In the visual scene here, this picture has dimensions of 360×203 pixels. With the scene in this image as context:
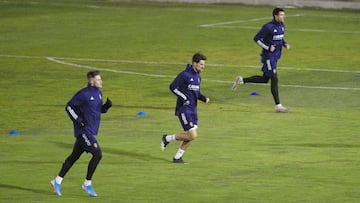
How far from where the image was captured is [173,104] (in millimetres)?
32906

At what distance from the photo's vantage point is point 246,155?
2506cm

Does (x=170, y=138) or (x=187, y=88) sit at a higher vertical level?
(x=187, y=88)

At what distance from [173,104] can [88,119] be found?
1213 cm

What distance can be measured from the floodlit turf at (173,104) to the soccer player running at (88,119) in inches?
17.8

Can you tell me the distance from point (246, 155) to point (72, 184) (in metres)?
4.45

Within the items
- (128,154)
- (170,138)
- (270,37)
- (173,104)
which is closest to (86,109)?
(170,138)

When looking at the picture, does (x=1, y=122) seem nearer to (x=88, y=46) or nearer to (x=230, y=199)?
(x=230, y=199)

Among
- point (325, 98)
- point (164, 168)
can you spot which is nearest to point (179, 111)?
point (164, 168)

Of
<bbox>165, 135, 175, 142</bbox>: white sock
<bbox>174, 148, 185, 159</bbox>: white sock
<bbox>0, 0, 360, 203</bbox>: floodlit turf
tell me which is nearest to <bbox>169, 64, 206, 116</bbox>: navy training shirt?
<bbox>165, 135, 175, 142</bbox>: white sock

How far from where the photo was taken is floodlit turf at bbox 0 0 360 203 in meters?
22.1

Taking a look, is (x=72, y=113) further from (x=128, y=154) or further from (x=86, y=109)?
(x=128, y=154)

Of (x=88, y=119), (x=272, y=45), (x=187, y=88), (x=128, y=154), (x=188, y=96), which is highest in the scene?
(x=88, y=119)

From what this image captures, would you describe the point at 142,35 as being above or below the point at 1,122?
below

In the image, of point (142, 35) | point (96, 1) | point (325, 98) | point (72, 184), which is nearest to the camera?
point (72, 184)
